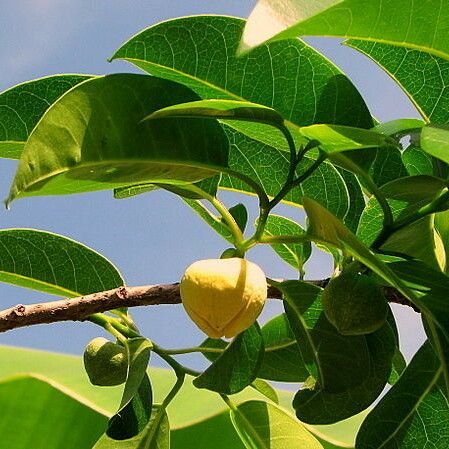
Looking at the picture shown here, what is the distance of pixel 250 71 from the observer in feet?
3.02

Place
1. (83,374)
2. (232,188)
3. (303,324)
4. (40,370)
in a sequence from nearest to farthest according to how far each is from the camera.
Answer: (303,324), (232,188), (83,374), (40,370)

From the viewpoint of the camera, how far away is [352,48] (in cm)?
93

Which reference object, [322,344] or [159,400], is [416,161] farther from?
[159,400]

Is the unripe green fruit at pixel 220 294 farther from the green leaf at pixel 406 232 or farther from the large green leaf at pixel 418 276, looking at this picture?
the green leaf at pixel 406 232

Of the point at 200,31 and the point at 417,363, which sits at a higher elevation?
the point at 200,31

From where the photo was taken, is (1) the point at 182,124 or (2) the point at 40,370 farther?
(2) the point at 40,370

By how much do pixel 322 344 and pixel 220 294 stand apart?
18cm

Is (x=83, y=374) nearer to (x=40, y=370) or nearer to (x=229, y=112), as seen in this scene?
(x=40, y=370)

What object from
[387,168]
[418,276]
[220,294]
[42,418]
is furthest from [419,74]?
[42,418]

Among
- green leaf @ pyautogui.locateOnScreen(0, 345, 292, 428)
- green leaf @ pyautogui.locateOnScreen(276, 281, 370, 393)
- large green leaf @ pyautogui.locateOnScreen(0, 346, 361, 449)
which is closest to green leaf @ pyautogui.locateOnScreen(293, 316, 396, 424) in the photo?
green leaf @ pyautogui.locateOnScreen(276, 281, 370, 393)

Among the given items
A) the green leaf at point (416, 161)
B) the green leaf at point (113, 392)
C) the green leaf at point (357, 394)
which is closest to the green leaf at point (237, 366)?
the green leaf at point (357, 394)

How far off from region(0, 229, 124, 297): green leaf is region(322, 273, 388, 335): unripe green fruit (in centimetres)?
38

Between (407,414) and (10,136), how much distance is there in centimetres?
58

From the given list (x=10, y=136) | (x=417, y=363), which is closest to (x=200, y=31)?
(x=10, y=136)
